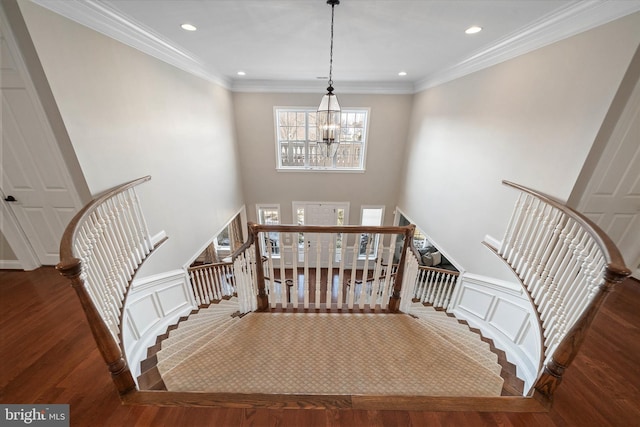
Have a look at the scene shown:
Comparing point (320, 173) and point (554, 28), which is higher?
point (554, 28)

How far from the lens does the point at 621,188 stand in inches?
86.4

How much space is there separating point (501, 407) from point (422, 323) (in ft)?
2.57

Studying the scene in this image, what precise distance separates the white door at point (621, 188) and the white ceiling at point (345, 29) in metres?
0.86

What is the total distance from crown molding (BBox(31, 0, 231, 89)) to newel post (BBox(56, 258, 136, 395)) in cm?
203

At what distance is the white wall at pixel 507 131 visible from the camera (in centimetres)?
185

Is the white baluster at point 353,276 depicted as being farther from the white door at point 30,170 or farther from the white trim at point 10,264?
the white trim at point 10,264

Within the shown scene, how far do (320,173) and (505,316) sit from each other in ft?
15.0

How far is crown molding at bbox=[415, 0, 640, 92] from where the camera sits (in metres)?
1.72

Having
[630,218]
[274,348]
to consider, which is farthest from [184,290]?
[630,218]

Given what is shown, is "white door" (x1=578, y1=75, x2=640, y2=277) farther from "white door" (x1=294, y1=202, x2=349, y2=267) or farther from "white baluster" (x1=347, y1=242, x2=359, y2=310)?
"white door" (x1=294, y1=202, x2=349, y2=267)

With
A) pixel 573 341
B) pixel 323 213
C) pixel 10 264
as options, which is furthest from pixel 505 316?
pixel 10 264

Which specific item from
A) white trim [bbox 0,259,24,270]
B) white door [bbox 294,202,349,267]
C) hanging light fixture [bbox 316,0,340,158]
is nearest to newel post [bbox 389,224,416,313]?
hanging light fixture [bbox 316,0,340,158]

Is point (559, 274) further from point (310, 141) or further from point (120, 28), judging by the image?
point (310, 141)

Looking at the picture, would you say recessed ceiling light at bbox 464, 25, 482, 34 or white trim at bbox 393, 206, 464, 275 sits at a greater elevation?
recessed ceiling light at bbox 464, 25, 482, 34
